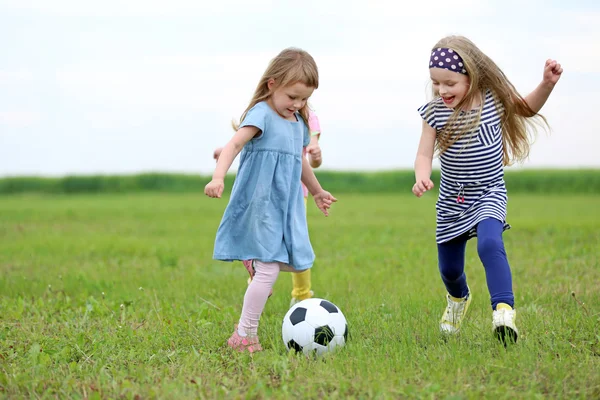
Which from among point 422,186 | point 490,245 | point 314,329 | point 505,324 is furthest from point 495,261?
point 314,329

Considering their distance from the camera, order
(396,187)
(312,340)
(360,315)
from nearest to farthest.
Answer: (312,340), (360,315), (396,187)

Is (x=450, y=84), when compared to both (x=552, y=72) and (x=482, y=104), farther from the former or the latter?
(x=552, y=72)

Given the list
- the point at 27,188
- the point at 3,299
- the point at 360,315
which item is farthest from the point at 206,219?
the point at 27,188

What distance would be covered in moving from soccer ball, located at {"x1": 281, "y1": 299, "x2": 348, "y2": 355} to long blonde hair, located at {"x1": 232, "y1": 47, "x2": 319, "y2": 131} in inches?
60.7

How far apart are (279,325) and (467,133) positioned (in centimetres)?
210

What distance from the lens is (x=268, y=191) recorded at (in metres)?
5.21

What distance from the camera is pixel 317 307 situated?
508 cm

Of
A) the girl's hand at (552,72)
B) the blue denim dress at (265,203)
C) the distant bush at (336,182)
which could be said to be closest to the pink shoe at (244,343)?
the blue denim dress at (265,203)

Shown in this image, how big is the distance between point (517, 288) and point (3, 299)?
17.6 ft

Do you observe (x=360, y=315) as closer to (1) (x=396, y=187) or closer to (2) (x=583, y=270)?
(2) (x=583, y=270)

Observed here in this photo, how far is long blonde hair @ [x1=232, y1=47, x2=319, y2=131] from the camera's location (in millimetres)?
5176

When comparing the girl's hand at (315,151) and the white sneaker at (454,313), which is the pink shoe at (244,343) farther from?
the girl's hand at (315,151)

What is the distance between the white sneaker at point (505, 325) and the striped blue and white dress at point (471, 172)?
679mm

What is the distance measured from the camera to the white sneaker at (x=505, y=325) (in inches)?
185
